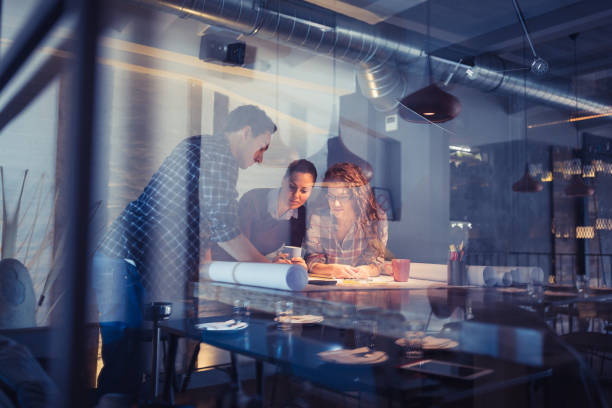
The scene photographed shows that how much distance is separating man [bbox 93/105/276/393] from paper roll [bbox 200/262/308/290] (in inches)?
3.1

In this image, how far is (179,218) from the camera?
69.9 inches

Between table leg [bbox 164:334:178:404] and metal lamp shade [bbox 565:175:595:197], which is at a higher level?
metal lamp shade [bbox 565:175:595:197]

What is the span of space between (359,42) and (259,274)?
8.19ft

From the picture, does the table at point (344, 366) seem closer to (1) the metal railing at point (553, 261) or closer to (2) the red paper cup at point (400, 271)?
(2) the red paper cup at point (400, 271)

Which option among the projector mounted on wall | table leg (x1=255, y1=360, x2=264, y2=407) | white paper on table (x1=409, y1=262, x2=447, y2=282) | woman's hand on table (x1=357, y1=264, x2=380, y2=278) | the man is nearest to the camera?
table leg (x1=255, y1=360, x2=264, y2=407)

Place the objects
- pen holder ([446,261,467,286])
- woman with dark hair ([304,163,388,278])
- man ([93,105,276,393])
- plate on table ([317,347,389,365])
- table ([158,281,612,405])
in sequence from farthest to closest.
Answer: woman with dark hair ([304,163,388,278]) → pen holder ([446,261,467,286]) → man ([93,105,276,393]) → plate on table ([317,347,389,365]) → table ([158,281,612,405])

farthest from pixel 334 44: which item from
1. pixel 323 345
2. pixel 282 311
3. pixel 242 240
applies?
pixel 323 345

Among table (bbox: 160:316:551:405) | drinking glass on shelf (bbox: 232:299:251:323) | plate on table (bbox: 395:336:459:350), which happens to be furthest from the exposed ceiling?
plate on table (bbox: 395:336:459:350)

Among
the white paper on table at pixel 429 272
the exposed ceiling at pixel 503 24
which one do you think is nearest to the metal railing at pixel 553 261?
the exposed ceiling at pixel 503 24

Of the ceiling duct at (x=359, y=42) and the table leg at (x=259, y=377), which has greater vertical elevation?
the ceiling duct at (x=359, y=42)

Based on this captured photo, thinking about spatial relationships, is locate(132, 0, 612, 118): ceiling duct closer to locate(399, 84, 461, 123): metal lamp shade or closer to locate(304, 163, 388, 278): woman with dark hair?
locate(304, 163, 388, 278): woman with dark hair

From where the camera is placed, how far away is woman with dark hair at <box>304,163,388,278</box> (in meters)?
2.88

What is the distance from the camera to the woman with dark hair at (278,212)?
Answer: 297cm

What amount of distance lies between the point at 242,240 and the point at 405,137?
448 centimetres
